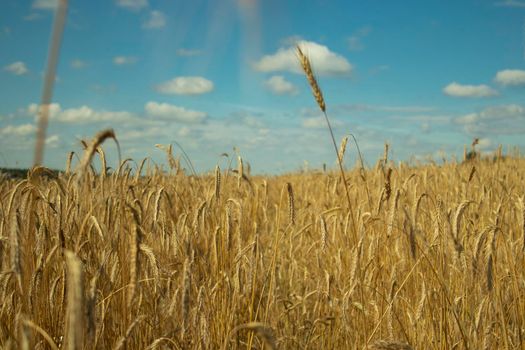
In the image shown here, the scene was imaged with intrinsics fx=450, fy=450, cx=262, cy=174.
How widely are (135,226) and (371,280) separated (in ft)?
7.10

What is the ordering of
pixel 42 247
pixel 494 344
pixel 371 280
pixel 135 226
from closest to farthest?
pixel 135 226 → pixel 42 247 → pixel 494 344 → pixel 371 280

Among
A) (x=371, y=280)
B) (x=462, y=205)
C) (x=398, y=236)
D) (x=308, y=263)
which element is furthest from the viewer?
(x=308, y=263)

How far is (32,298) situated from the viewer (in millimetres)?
1898

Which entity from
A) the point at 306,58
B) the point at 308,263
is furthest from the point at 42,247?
the point at 308,263

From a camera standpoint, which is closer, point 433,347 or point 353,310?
point 433,347

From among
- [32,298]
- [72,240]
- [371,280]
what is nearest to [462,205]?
[371,280]

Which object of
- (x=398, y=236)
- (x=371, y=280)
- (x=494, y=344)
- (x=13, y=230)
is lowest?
(x=494, y=344)

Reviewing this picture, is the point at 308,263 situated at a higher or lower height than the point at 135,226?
lower

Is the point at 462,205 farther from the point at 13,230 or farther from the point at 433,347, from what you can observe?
the point at 13,230

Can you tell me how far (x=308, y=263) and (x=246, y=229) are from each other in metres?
0.68

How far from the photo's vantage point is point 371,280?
2959 mm

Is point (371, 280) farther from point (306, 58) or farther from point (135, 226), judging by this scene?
point (135, 226)

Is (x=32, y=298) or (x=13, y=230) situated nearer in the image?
(x=13, y=230)

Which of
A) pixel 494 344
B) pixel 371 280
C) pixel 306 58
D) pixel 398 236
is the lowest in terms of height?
pixel 494 344
